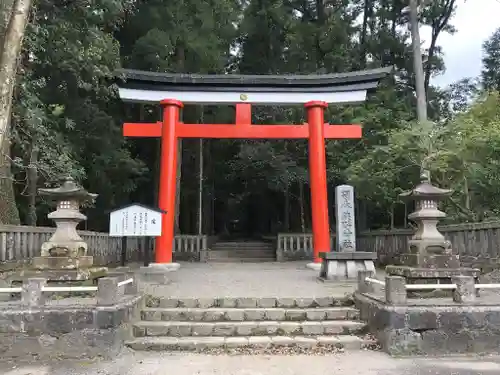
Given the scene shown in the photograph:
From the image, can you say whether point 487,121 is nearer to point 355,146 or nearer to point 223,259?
point 355,146

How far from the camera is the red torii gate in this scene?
12336mm

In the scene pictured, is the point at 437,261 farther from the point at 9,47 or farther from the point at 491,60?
the point at 491,60

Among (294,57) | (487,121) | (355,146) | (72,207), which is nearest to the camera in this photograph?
(72,207)

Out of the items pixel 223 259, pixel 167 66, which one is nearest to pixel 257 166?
pixel 223 259

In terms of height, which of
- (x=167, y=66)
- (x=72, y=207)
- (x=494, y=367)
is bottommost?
(x=494, y=367)

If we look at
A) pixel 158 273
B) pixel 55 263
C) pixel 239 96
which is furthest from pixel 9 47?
pixel 239 96

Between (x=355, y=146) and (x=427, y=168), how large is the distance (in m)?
6.08

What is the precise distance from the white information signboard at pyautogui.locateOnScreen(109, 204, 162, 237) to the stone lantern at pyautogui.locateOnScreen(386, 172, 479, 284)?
550 centimetres

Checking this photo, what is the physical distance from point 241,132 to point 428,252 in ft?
23.6

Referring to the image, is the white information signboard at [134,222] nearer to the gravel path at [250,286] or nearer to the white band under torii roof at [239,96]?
the gravel path at [250,286]

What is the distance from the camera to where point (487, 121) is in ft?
42.1

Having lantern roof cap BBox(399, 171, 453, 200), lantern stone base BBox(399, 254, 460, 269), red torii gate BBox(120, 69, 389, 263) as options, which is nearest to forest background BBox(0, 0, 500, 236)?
red torii gate BBox(120, 69, 389, 263)

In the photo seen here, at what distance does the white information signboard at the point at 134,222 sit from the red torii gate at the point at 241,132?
1.55 meters

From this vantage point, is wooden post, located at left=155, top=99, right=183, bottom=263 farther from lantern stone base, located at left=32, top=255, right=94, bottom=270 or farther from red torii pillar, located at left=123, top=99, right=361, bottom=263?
lantern stone base, located at left=32, top=255, right=94, bottom=270
